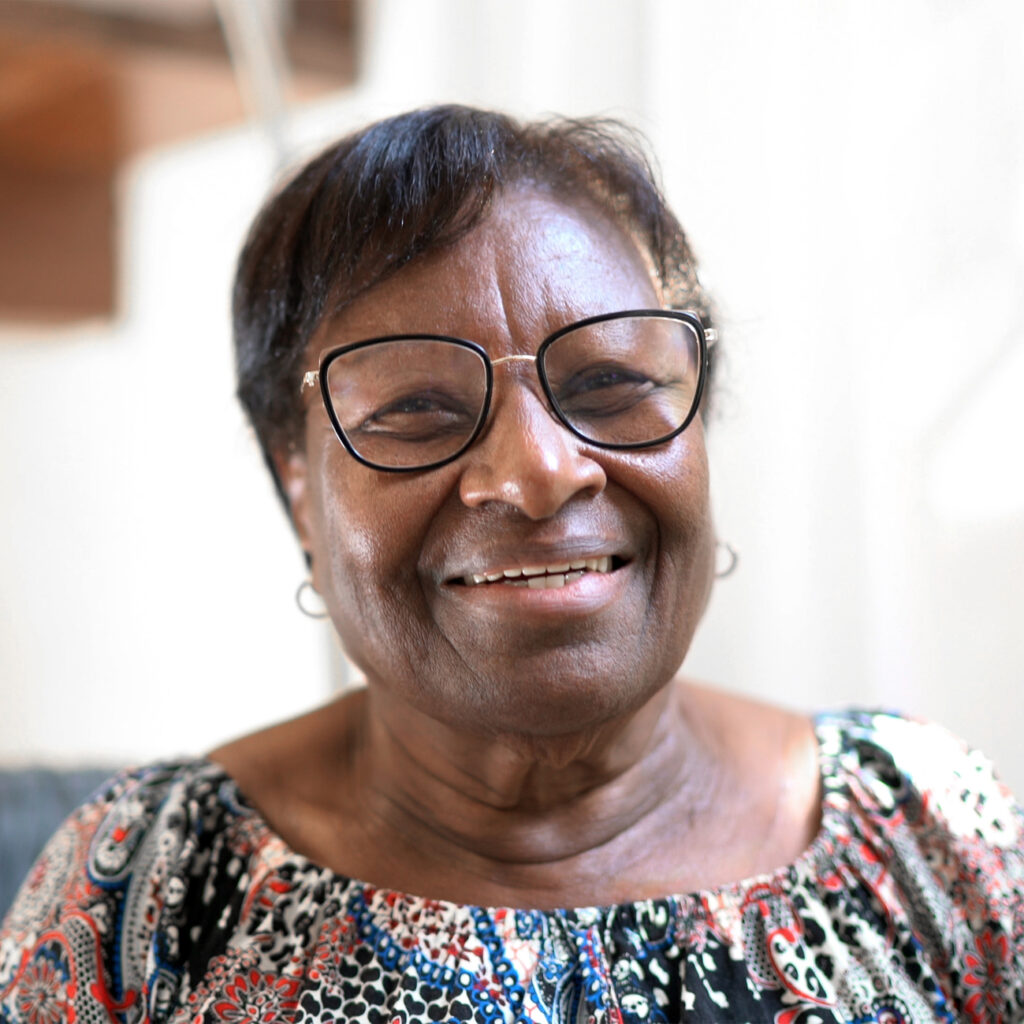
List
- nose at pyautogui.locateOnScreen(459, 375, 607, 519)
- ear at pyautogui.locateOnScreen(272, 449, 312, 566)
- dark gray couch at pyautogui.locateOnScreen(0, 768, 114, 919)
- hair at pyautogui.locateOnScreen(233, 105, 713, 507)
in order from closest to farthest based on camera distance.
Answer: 1. nose at pyautogui.locateOnScreen(459, 375, 607, 519)
2. hair at pyautogui.locateOnScreen(233, 105, 713, 507)
3. ear at pyautogui.locateOnScreen(272, 449, 312, 566)
4. dark gray couch at pyautogui.locateOnScreen(0, 768, 114, 919)

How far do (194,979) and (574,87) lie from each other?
1.56 metres

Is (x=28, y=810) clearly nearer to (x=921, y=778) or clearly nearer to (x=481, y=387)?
(x=481, y=387)

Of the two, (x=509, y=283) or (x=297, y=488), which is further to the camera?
(x=297, y=488)

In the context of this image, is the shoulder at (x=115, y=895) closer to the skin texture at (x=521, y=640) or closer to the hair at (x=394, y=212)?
the skin texture at (x=521, y=640)

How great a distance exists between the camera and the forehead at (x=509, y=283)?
1.08 metres

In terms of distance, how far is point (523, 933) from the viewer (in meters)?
1.12

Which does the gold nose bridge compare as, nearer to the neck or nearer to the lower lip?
the lower lip

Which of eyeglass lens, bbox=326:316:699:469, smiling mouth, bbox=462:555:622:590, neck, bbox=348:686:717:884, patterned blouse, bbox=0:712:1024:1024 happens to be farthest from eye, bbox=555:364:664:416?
patterned blouse, bbox=0:712:1024:1024

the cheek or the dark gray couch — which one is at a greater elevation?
the cheek

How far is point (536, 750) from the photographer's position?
3.63ft

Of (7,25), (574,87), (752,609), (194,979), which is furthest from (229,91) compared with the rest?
(194,979)

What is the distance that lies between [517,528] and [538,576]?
5 cm

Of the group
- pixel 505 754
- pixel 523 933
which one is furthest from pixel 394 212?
pixel 523 933

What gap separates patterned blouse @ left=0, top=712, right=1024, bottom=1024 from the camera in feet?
3.61
